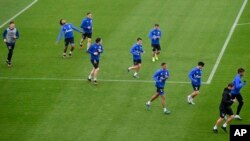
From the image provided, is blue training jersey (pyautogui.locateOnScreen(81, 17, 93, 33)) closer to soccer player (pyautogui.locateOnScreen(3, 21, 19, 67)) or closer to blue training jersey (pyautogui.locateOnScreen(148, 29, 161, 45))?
blue training jersey (pyautogui.locateOnScreen(148, 29, 161, 45))

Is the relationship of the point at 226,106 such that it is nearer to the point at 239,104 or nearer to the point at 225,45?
the point at 239,104

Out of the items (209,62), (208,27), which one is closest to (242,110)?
(209,62)

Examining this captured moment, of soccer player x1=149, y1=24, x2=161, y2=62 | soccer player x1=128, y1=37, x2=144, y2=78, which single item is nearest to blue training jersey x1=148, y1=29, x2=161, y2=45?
soccer player x1=149, y1=24, x2=161, y2=62

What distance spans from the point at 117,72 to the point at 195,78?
6015 millimetres

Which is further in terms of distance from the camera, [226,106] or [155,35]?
[155,35]

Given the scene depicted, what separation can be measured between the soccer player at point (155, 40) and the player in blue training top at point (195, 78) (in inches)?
241

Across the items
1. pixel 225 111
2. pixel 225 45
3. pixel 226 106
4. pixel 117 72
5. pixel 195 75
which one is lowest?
pixel 225 111

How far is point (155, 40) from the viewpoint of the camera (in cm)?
3631

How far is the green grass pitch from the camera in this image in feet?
93.7

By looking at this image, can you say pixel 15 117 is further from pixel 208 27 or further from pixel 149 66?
pixel 208 27

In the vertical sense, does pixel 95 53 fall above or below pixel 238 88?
above

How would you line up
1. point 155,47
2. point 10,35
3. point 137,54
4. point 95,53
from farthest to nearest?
point 155,47, point 10,35, point 137,54, point 95,53

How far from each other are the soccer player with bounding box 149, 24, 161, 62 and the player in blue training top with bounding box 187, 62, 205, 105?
612 cm

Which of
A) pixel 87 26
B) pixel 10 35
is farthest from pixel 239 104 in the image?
pixel 10 35
